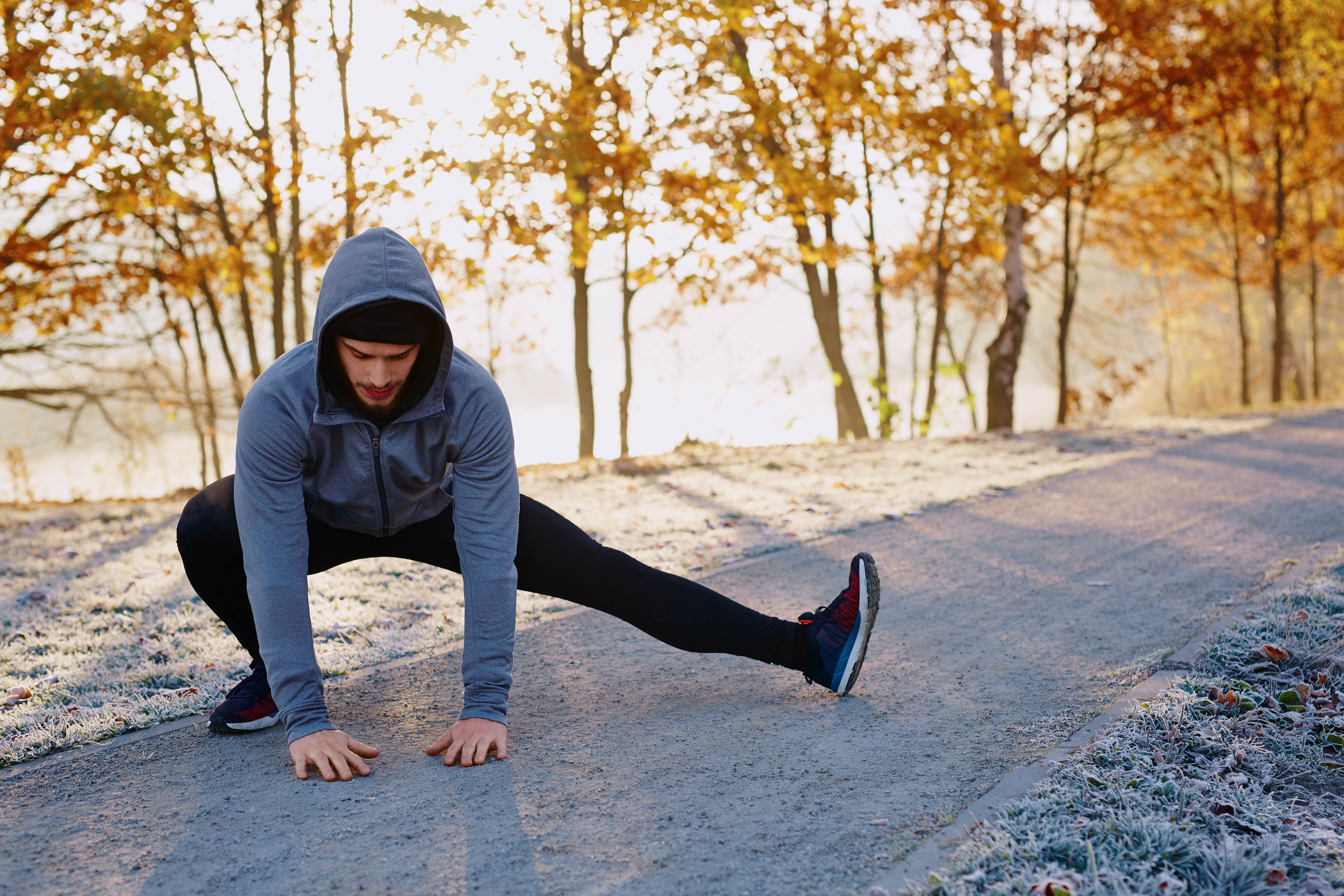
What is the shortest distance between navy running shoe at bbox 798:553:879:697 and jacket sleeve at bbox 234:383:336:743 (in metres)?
1.47

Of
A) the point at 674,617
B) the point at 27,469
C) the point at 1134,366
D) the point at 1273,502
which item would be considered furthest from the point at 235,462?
the point at 1134,366

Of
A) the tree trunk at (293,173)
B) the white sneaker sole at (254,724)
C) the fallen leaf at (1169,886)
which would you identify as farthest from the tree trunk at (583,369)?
the fallen leaf at (1169,886)

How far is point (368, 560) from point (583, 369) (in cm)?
797

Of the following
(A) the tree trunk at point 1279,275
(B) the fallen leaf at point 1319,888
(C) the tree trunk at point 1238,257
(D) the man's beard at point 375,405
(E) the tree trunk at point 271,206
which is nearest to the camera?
(B) the fallen leaf at point 1319,888

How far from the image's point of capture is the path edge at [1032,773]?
1.84m

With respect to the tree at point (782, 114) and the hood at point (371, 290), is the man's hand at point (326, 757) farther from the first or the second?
the tree at point (782, 114)

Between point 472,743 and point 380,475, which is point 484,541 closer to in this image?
point 380,475

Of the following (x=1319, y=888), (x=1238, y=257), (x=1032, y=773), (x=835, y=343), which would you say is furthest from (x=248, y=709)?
(x=1238, y=257)

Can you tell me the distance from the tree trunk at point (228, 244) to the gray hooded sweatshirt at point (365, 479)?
6.41 m

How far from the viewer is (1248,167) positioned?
18.0 meters

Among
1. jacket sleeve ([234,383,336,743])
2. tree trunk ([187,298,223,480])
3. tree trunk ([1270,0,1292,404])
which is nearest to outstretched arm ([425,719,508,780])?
jacket sleeve ([234,383,336,743])

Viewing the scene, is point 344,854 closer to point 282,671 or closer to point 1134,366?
point 282,671

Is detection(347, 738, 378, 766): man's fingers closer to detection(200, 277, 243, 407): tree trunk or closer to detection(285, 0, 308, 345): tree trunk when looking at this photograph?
detection(285, 0, 308, 345): tree trunk

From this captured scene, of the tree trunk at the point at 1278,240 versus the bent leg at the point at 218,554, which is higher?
the tree trunk at the point at 1278,240
